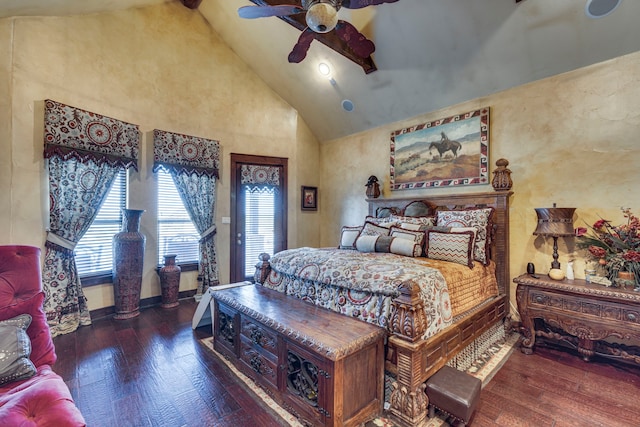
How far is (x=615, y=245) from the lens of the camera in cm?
263

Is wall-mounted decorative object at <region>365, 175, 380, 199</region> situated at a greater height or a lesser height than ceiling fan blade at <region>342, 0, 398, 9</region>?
lesser

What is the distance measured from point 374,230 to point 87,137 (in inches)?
150

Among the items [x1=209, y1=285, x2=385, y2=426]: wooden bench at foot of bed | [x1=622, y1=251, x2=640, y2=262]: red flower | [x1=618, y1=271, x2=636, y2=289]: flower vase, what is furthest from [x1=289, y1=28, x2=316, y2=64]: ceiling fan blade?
[x1=618, y1=271, x2=636, y2=289]: flower vase

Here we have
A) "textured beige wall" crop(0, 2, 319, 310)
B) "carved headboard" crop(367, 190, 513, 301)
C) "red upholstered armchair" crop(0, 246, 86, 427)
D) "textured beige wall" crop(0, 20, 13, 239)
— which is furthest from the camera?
"carved headboard" crop(367, 190, 513, 301)

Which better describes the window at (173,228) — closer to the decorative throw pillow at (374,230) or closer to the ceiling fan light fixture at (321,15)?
the decorative throw pillow at (374,230)

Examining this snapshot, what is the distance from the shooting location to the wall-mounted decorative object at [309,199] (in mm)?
5680

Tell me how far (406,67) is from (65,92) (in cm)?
430

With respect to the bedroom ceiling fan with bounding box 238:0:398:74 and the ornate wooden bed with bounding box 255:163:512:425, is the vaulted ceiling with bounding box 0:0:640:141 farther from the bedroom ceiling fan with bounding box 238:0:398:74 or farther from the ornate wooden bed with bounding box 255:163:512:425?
the ornate wooden bed with bounding box 255:163:512:425

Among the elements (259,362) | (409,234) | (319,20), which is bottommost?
(259,362)

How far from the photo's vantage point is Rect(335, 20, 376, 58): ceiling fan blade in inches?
107

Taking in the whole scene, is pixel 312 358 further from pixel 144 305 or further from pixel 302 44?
pixel 144 305

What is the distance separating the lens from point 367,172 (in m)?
5.06

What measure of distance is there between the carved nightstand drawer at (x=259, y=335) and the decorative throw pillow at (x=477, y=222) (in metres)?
2.36

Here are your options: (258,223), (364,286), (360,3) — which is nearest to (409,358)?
(364,286)
